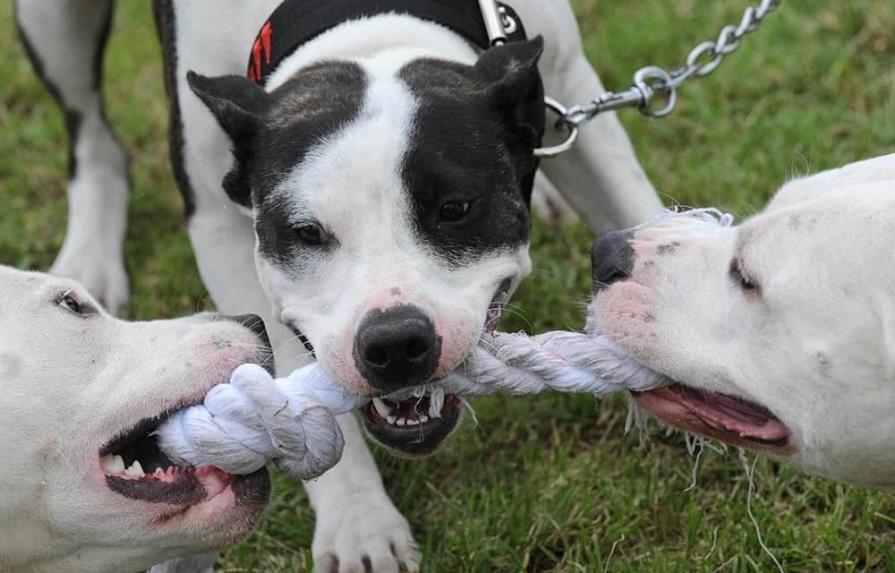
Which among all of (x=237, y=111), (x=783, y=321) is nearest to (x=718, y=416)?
(x=783, y=321)

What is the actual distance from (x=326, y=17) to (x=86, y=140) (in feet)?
6.43

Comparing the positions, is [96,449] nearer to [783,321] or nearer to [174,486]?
[174,486]

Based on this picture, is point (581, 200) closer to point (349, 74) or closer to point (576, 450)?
point (576, 450)

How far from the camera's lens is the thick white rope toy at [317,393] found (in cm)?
285

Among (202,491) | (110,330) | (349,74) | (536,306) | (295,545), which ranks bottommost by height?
(295,545)

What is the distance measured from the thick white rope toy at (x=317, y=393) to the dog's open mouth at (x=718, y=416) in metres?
0.05

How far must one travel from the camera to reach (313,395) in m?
3.04

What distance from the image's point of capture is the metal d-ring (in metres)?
3.66

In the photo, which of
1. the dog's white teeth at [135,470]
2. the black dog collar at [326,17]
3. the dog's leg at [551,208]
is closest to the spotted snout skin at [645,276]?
the black dog collar at [326,17]

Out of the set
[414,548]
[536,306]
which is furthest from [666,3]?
[414,548]

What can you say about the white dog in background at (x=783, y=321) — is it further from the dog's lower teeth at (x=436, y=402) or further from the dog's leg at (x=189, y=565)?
the dog's leg at (x=189, y=565)

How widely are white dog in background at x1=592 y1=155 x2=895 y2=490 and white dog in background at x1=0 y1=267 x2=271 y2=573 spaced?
0.93m

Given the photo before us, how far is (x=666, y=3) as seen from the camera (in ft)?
20.1

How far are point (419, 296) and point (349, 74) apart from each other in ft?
2.33
